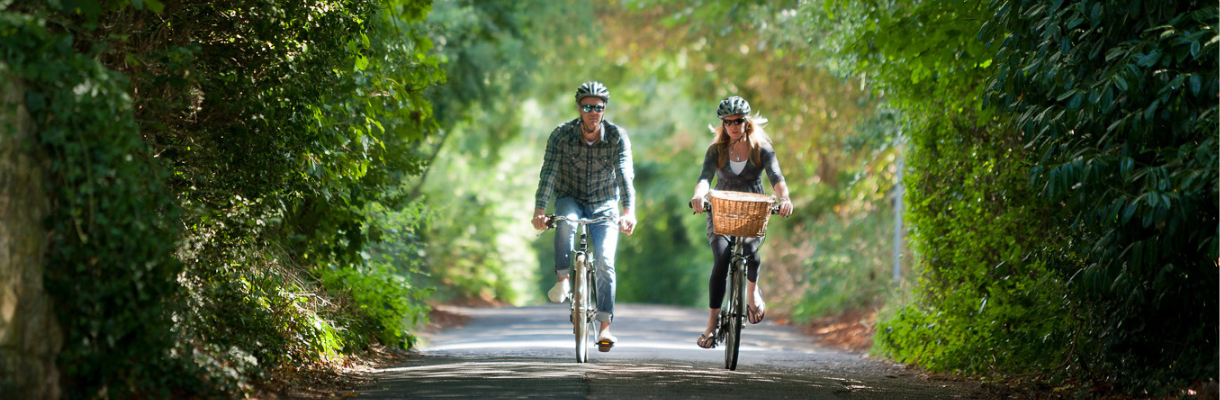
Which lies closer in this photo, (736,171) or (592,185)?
(592,185)

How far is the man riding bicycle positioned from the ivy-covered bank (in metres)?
1.33

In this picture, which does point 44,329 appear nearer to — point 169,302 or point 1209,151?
point 169,302

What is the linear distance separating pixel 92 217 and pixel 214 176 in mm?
2227

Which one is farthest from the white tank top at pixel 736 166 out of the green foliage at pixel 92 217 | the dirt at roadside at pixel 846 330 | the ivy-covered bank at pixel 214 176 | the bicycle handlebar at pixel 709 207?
the dirt at roadside at pixel 846 330

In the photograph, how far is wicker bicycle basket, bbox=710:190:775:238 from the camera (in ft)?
26.7

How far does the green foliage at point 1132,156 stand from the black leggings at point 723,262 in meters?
2.11

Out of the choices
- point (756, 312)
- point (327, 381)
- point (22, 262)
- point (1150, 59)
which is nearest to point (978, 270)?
point (756, 312)

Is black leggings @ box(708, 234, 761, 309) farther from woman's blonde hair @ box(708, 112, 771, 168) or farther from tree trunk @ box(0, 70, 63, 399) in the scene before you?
tree trunk @ box(0, 70, 63, 399)

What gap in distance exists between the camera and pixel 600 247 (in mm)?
8750

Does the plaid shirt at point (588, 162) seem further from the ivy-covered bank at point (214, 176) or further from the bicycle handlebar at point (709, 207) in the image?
the ivy-covered bank at point (214, 176)

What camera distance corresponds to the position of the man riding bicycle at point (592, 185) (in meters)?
8.72

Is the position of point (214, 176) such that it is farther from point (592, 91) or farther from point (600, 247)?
point (600, 247)

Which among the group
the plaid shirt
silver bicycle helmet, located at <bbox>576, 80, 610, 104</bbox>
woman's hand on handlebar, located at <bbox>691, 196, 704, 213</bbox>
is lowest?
woman's hand on handlebar, located at <bbox>691, 196, 704, 213</bbox>

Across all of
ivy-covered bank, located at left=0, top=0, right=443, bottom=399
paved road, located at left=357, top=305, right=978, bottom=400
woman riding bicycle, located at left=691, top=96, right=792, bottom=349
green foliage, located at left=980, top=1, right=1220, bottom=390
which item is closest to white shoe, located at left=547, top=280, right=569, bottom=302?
paved road, located at left=357, top=305, right=978, bottom=400
